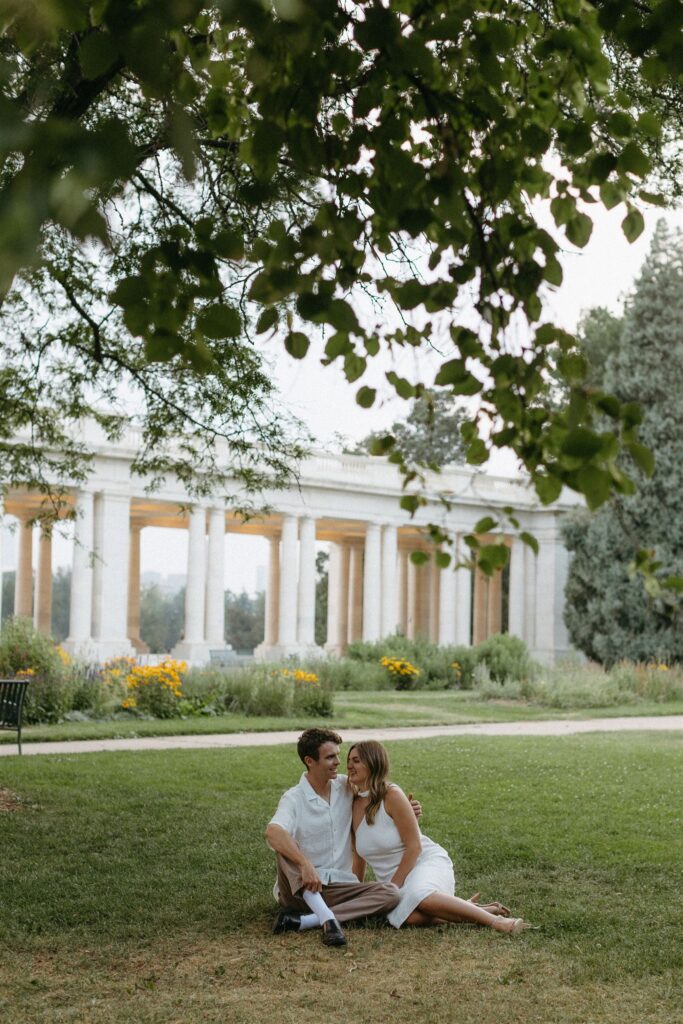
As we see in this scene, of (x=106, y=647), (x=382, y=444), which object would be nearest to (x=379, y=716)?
(x=106, y=647)

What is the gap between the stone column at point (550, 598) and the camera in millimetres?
43062

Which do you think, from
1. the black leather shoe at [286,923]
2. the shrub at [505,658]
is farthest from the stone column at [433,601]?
the black leather shoe at [286,923]

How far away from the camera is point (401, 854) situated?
6.87 m

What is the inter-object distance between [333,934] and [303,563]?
103 feet

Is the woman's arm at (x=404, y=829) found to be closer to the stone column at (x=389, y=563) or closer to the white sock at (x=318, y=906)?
the white sock at (x=318, y=906)

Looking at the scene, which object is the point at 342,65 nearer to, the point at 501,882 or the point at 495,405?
the point at 495,405

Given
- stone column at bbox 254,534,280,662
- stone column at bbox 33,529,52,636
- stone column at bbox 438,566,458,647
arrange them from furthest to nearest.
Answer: stone column at bbox 438,566,458,647 → stone column at bbox 254,534,280,662 → stone column at bbox 33,529,52,636

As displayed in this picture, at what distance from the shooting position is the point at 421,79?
12.1 feet

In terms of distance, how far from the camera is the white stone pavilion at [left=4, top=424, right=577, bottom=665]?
32281mm

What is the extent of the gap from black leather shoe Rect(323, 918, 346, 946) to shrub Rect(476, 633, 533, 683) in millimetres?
19675

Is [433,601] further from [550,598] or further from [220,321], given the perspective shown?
[220,321]

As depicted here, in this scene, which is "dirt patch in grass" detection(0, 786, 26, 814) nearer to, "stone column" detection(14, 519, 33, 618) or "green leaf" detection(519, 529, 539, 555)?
"green leaf" detection(519, 529, 539, 555)

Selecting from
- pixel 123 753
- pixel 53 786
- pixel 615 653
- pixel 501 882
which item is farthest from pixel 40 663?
pixel 615 653

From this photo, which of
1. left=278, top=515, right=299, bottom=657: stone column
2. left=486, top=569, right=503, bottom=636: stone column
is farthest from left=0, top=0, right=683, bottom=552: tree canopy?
left=486, top=569, right=503, bottom=636: stone column
